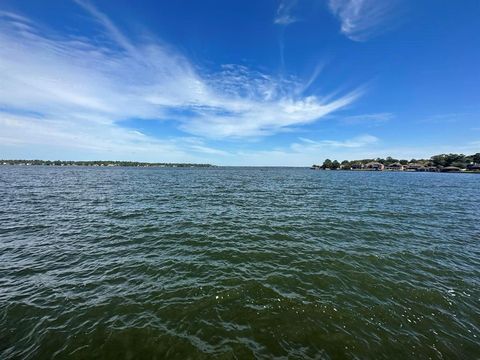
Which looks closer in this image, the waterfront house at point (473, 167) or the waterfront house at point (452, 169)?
the waterfront house at point (473, 167)

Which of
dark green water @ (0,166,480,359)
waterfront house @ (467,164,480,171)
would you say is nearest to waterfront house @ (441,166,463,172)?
waterfront house @ (467,164,480,171)

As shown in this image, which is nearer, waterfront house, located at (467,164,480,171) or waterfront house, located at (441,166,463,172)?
waterfront house, located at (467,164,480,171)

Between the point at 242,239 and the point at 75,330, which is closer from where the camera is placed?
the point at 75,330

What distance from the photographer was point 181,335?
7855mm

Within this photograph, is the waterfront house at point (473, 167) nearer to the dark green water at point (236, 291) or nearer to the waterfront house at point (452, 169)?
the waterfront house at point (452, 169)

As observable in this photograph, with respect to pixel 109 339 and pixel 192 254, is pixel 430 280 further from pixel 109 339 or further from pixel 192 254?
pixel 109 339

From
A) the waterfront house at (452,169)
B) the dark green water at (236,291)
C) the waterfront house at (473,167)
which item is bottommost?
the dark green water at (236,291)

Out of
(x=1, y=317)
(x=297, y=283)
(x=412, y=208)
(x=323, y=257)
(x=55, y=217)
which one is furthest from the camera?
→ (x=412, y=208)

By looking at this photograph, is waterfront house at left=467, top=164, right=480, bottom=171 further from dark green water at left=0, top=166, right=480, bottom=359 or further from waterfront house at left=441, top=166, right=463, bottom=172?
dark green water at left=0, top=166, right=480, bottom=359

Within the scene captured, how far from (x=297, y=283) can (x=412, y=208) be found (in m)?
28.9

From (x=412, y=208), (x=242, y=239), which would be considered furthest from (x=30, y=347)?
(x=412, y=208)

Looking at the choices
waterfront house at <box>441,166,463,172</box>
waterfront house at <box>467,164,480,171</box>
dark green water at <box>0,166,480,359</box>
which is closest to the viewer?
dark green water at <box>0,166,480,359</box>

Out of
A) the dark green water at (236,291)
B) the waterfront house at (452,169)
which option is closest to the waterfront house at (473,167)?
the waterfront house at (452,169)

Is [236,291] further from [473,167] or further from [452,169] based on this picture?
[473,167]
